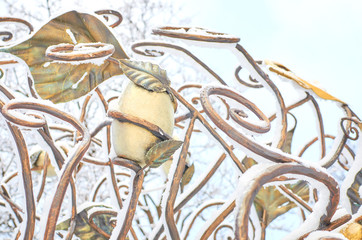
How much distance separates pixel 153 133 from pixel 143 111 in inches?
1.0

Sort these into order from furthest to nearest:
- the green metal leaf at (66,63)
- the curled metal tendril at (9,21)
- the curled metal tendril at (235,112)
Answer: the curled metal tendril at (9,21) → the green metal leaf at (66,63) → the curled metal tendril at (235,112)

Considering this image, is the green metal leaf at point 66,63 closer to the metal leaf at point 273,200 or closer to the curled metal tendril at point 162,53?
the curled metal tendril at point 162,53

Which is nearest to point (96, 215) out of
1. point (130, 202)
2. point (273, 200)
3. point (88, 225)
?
point (88, 225)

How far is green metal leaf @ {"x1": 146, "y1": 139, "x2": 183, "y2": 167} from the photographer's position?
0.38 m

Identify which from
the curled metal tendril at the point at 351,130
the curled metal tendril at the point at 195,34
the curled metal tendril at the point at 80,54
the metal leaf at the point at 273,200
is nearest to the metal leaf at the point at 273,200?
the metal leaf at the point at 273,200

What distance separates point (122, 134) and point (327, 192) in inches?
7.2

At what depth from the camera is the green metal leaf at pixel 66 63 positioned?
1.56 feet

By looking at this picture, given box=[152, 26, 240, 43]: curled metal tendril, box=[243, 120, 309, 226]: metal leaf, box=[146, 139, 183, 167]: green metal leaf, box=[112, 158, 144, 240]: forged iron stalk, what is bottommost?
box=[243, 120, 309, 226]: metal leaf

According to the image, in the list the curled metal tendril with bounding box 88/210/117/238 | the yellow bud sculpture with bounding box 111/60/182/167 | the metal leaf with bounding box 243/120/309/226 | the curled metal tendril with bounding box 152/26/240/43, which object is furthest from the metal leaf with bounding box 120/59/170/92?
the metal leaf with bounding box 243/120/309/226

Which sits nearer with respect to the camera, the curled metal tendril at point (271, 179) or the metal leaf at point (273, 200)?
the curled metal tendril at point (271, 179)

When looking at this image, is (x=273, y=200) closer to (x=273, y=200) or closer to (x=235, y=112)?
(x=273, y=200)

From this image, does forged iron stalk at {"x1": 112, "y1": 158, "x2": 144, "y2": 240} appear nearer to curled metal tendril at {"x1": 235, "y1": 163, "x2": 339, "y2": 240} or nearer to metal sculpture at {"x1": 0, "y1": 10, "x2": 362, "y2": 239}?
metal sculpture at {"x1": 0, "y1": 10, "x2": 362, "y2": 239}

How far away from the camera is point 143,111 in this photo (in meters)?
0.40

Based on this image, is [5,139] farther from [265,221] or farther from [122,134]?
[122,134]
